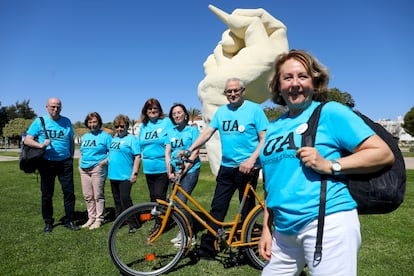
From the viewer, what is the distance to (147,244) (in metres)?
3.47

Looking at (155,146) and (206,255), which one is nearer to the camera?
(206,255)

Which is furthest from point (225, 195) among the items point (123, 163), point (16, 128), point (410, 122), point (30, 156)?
point (410, 122)

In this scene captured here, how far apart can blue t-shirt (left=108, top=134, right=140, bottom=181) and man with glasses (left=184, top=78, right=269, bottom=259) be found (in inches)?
64.0

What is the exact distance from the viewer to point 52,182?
4812 mm

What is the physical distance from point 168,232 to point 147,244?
0.28m

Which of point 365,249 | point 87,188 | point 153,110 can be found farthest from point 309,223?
point 87,188

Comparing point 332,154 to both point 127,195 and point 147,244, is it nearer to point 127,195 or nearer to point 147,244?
point 147,244

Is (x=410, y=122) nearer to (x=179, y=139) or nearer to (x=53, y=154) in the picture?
(x=179, y=139)

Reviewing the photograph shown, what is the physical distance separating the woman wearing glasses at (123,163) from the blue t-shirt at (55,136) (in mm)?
707

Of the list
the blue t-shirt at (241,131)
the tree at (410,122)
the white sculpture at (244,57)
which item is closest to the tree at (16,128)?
the white sculpture at (244,57)

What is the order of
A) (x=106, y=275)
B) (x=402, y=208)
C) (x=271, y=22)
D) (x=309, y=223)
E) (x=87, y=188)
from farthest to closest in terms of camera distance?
(x=271, y=22) < (x=402, y=208) < (x=87, y=188) < (x=106, y=275) < (x=309, y=223)

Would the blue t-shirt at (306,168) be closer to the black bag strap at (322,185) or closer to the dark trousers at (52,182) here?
the black bag strap at (322,185)

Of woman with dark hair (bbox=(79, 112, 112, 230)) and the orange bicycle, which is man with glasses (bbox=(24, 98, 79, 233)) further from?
the orange bicycle

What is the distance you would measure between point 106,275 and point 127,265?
9.2 inches
